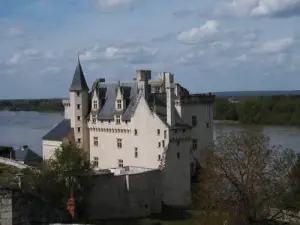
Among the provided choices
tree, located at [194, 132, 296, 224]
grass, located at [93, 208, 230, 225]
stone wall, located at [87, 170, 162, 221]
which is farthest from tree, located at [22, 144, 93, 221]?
tree, located at [194, 132, 296, 224]

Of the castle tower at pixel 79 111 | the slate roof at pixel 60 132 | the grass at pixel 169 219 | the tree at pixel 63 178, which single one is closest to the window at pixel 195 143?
the grass at pixel 169 219

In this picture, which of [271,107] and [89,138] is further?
[271,107]

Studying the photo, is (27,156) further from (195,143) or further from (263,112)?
(263,112)

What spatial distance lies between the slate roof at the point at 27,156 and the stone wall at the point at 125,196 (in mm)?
12235

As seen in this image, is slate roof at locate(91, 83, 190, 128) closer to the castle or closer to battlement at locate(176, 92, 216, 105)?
→ the castle

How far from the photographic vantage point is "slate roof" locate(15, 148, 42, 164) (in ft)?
137

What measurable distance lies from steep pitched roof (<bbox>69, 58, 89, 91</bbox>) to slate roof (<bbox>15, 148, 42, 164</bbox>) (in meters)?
6.57

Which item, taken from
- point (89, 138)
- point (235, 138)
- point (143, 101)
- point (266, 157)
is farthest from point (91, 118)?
point (266, 157)

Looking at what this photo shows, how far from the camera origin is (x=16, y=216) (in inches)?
476

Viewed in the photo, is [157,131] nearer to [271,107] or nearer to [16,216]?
[16,216]

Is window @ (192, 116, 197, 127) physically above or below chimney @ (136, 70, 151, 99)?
below

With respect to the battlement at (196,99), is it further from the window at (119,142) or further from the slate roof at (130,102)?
the window at (119,142)

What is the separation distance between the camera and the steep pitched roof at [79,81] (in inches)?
1527

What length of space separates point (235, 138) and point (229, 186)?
2709 mm
